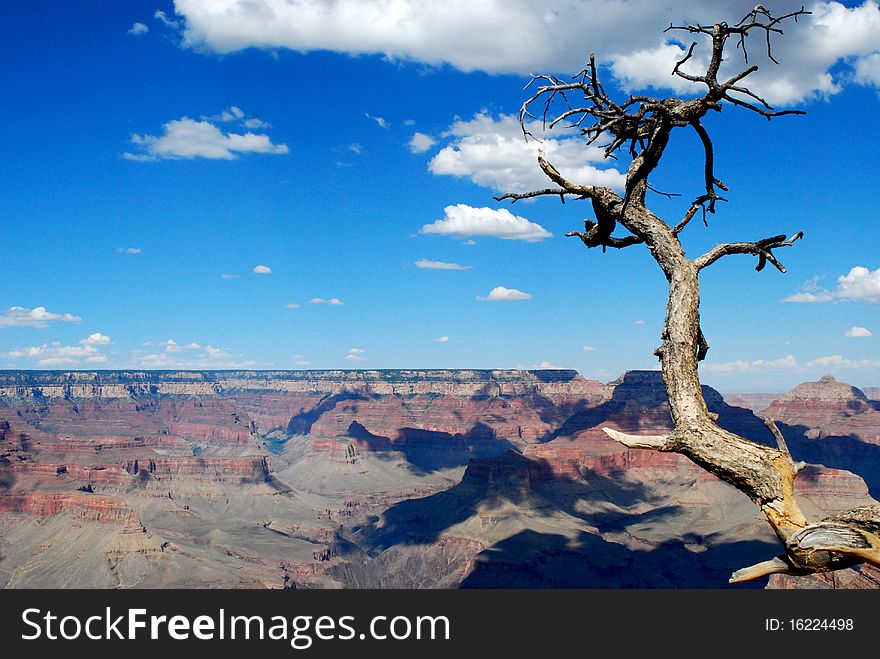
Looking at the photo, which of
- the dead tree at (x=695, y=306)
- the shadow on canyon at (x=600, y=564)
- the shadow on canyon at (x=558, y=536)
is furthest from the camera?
the shadow on canyon at (x=558, y=536)

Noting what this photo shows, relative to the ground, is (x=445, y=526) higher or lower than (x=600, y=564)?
higher

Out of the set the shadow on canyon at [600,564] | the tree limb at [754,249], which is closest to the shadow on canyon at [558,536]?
the shadow on canyon at [600,564]

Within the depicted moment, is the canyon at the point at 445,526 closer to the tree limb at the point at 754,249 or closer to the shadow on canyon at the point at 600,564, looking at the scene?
the shadow on canyon at the point at 600,564

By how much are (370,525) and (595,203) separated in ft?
614

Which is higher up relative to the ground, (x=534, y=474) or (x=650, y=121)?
(x=650, y=121)

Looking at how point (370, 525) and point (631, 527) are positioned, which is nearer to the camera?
point (631, 527)

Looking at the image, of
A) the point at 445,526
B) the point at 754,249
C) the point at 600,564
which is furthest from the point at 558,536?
the point at 754,249

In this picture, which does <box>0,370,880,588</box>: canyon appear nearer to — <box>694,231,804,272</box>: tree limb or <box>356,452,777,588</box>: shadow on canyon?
<box>356,452,777,588</box>: shadow on canyon

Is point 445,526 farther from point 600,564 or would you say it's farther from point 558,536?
point 600,564

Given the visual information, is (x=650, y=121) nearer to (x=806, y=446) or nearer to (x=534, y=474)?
(x=534, y=474)
